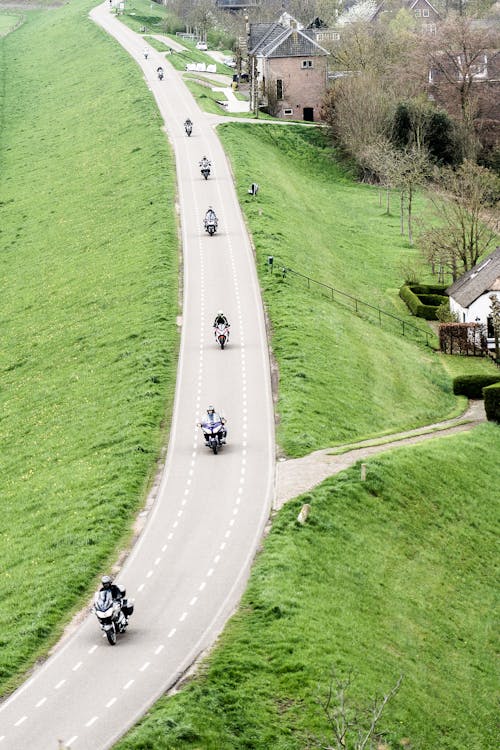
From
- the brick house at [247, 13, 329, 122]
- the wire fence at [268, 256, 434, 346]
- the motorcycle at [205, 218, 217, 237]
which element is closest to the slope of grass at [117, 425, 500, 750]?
the wire fence at [268, 256, 434, 346]

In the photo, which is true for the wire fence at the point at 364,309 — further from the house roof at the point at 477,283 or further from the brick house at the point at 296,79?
the brick house at the point at 296,79

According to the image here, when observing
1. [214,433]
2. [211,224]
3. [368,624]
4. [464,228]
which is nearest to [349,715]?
[368,624]

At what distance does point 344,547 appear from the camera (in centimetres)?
4172

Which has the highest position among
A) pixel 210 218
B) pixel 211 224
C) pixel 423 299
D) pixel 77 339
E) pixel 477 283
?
pixel 210 218

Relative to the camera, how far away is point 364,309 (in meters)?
78.8

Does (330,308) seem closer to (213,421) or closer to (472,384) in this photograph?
(472,384)

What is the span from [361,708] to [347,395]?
27176 millimetres

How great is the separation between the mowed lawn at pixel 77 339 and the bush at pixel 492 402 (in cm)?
1581

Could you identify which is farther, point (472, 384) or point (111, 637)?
point (472, 384)

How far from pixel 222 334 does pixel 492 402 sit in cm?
1447

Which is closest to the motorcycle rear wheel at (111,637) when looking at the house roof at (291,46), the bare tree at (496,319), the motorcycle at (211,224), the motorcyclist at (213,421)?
the motorcyclist at (213,421)

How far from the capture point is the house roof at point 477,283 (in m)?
76.1

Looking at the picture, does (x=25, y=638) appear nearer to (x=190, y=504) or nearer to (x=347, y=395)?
(x=190, y=504)

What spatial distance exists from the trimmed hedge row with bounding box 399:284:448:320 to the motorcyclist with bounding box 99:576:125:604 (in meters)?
51.3
